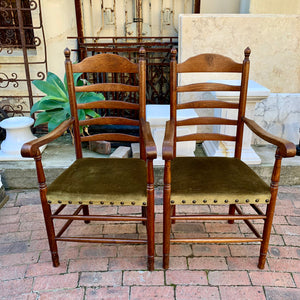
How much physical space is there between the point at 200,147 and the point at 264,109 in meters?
0.76

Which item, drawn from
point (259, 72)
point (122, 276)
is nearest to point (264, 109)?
point (259, 72)

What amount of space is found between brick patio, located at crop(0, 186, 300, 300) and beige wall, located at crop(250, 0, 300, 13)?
7.63 ft

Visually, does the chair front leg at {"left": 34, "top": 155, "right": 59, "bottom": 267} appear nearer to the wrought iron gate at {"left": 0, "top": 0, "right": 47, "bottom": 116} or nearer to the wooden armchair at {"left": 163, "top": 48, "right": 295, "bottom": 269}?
the wooden armchair at {"left": 163, "top": 48, "right": 295, "bottom": 269}

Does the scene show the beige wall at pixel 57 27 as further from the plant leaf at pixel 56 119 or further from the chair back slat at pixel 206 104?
the chair back slat at pixel 206 104

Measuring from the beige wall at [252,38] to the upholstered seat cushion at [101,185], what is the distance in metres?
1.73

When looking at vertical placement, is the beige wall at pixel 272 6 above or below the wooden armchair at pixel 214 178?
above

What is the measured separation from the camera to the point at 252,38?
3.01 m

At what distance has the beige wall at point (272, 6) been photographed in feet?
10.7

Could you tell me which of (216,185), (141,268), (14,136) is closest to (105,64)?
(216,185)

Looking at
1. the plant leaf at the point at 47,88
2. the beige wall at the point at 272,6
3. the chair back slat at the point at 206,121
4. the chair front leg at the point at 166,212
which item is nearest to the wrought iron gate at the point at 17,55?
the plant leaf at the point at 47,88

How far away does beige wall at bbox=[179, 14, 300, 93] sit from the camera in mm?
2953

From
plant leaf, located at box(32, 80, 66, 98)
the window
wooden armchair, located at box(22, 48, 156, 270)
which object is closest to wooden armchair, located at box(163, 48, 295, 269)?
wooden armchair, located at box(22, 48, 156, 270)

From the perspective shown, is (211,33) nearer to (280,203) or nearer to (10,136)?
(280,203)

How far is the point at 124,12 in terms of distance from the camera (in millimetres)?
3623
